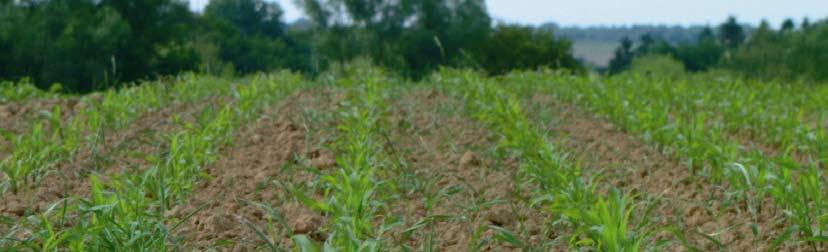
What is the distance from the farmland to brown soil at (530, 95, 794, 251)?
0.05 feet

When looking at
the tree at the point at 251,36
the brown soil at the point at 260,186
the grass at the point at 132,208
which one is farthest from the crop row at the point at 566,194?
the tree at the point at 251,36

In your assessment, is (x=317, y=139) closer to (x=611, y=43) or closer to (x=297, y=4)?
(x=297, y=4)

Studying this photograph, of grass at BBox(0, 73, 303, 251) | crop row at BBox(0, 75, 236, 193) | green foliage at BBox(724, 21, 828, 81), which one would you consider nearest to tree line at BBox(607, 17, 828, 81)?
green foliage at BBox(724, 21, 828, 81)

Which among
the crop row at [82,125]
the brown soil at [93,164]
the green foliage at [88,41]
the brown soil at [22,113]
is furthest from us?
the green foliage at [88,41]

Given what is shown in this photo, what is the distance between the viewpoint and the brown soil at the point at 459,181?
12.3 ft

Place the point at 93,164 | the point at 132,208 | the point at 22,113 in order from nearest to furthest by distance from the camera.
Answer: the point at 132,208
the point at 93,164
the point at 22,113

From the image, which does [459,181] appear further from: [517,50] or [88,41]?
[517,50]

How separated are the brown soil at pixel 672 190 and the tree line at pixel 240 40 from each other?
7.28 ft

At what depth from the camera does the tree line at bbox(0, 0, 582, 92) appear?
25.8m

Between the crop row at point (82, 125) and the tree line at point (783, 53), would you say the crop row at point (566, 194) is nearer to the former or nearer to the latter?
the crop row at point (82, 125)

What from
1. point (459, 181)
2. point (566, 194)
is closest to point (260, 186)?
point (459, 181)

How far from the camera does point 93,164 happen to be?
5516 mm

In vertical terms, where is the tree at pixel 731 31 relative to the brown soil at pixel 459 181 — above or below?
below

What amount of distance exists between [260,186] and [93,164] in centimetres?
138
